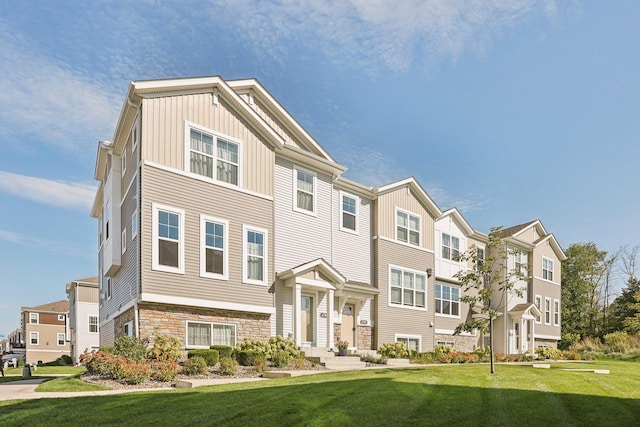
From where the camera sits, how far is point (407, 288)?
83.5 feet

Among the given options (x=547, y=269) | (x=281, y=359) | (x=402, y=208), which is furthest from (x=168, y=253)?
(x=547, y=269)

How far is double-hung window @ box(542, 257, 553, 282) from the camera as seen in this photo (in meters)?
37.3

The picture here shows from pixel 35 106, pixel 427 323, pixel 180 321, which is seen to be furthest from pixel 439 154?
pixel 35 106

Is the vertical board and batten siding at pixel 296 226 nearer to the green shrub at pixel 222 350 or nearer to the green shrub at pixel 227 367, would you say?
the green shrub at pixel 222 350

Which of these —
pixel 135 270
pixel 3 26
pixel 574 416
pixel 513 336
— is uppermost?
pixel 3 26

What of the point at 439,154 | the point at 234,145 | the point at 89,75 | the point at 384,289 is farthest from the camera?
the point at 384,289

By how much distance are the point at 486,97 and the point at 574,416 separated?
440 inches

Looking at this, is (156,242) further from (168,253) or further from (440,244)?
(440,244)

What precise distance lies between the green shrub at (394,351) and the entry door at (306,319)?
12.5 feet

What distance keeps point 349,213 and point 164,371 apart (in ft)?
39.9

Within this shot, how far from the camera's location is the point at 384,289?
2406cm

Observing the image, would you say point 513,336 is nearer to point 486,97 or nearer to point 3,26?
point 486,97

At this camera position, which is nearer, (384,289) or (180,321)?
(180,321)

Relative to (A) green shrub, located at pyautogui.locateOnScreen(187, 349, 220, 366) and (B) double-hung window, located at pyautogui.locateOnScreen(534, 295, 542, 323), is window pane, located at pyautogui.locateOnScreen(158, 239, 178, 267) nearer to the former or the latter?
(A) green shrub, located at pyautogui.locateOnScreen(187, 349, 220, 366)
